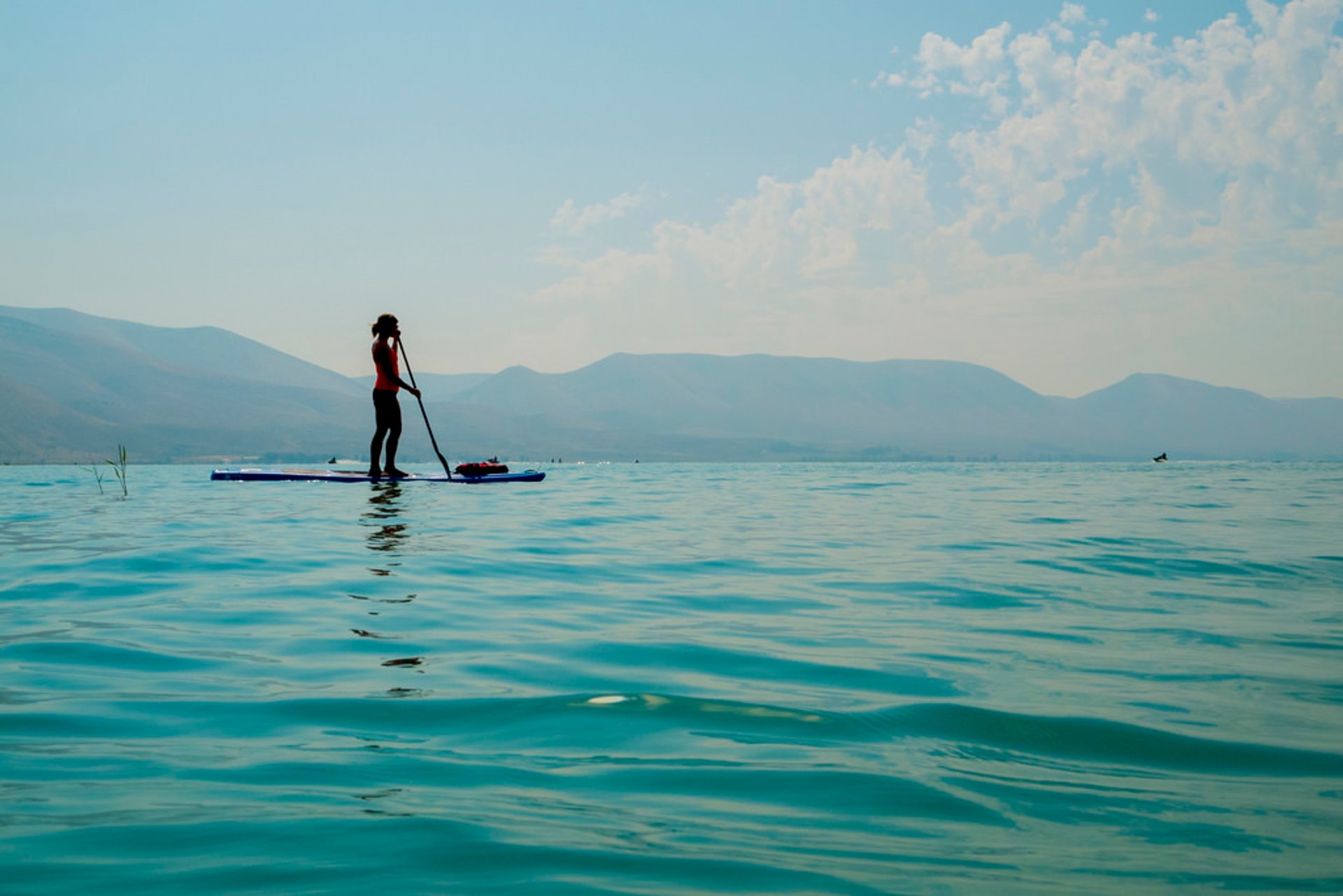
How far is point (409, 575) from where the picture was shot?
28.2 feet

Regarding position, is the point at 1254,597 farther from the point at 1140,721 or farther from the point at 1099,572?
the point at 1140,721

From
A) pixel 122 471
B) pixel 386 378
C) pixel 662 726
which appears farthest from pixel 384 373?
pixel 662 726

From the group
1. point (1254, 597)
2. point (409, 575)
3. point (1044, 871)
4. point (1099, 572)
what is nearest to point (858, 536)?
point (1099, 572)

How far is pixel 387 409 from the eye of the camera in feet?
67.6

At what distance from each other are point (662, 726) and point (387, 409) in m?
17.5

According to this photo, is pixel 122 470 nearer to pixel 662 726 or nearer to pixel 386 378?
pixel 386 378

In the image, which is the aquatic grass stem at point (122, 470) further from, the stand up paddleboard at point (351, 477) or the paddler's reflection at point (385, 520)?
the paddler's reflection at point (385, 520)

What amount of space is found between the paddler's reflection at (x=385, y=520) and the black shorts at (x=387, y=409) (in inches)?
52.7

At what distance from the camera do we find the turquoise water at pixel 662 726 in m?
2.77

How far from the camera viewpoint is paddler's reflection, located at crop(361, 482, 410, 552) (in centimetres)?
1101

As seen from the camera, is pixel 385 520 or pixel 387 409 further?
pixel 387 409

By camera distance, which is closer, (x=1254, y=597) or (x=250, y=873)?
(x=250, y=873)

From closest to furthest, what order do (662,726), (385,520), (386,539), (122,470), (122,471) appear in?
(662,726), (386,539), (385,520), (122,471), (122,470)

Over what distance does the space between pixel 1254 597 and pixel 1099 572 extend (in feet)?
5.44
